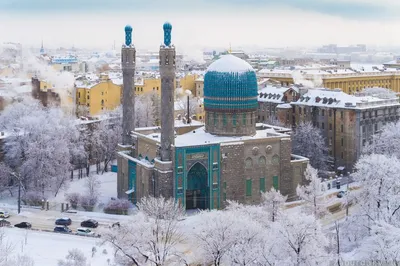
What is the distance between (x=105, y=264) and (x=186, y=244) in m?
6.94

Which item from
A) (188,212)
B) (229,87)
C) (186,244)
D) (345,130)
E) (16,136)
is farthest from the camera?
(345,130)

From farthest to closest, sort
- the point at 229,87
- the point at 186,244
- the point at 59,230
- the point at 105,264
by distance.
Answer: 1. the point at 229,87
2. the point at 59,230
3. the point at 186,244
4. the point at 105,264

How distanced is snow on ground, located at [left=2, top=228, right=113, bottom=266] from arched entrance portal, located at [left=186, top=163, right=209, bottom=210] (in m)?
11.5

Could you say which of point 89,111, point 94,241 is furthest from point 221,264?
point 89,111

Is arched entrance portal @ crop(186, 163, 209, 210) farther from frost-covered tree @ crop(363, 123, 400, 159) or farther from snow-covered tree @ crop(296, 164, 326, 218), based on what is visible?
frost-covered tree @ crop(363, 123, 400, 159)

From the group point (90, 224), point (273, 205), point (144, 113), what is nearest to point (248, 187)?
point (273, 205)

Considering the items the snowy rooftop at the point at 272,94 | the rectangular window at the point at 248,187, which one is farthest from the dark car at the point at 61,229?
the snowy rooftop at the point at 272,94

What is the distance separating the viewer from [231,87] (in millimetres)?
61500

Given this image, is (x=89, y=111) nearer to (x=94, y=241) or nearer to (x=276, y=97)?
(x=276, y=97)

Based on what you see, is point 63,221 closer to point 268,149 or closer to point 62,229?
point 62,229

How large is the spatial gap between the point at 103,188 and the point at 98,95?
39.1 m

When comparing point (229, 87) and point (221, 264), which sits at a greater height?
point (229, 87)

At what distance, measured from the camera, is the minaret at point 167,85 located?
56.3m

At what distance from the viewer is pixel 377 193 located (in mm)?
45375
